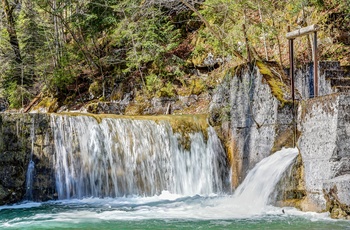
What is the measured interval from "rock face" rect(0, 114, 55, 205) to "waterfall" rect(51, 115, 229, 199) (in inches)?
9.0

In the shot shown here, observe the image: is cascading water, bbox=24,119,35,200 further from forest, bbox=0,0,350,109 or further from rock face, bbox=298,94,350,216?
forest, bbox=0,0,350,109

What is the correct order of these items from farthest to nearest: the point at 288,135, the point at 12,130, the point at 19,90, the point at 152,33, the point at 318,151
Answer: the point at 19,90
the point at 152,33
the point at 12,130
the point at 288,135
the point at 318,151

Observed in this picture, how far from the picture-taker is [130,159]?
34.4 ft

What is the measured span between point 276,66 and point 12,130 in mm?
Answer: 6386

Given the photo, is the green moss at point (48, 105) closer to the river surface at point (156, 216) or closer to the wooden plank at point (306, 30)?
the river surface at point (156, 216)

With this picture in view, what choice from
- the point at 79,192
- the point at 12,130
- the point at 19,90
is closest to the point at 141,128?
the point at 79,192

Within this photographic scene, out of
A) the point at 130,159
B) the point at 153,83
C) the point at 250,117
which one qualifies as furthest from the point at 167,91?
the point at 250,117

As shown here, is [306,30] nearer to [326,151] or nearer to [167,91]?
[326,151]

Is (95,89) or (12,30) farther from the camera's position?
(12,30)

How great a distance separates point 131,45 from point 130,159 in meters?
9.21

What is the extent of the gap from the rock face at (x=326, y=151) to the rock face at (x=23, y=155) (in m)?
5.81

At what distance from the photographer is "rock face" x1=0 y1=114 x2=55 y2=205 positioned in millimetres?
9344

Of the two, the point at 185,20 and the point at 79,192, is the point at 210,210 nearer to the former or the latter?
the point at 79,192

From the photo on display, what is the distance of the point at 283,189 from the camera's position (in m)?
7.43
